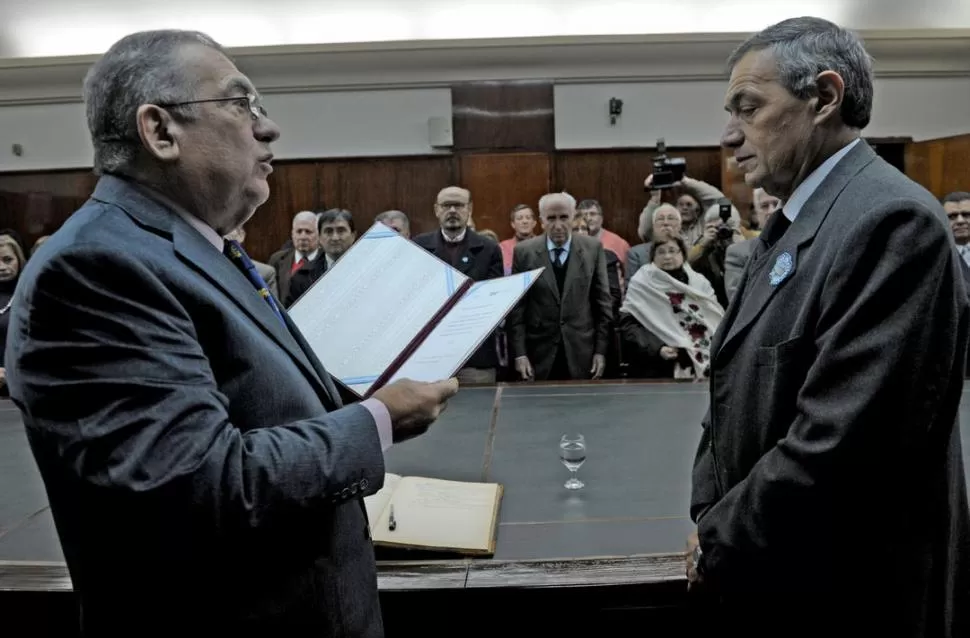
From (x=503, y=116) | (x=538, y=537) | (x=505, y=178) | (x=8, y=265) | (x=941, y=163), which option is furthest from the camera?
(x=505, y=178)

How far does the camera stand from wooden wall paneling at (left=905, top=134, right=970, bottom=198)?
712 centimetres

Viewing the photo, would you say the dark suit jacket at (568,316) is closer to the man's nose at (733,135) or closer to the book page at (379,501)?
the book page at (379,501)

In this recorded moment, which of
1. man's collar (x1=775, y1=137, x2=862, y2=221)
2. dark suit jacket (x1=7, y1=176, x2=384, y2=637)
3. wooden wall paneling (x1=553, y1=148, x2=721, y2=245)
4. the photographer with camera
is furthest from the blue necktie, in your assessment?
wooden wall paneling (x1=553, y1=148, x2=721, y2=245)

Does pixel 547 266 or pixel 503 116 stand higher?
pixel 503 116

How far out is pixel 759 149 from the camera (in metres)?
1.20

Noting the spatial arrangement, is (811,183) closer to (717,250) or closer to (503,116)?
(717,250)

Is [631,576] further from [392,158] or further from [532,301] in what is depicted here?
[392,158]

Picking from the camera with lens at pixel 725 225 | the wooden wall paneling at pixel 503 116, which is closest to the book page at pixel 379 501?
the camera with lens at pixel 725 225

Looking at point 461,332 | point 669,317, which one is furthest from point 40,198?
point 461,332

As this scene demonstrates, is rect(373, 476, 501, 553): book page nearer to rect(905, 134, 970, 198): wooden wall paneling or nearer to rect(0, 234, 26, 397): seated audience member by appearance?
rect(0, 234, 26, 397): seated audience member

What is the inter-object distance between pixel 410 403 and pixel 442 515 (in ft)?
1.97

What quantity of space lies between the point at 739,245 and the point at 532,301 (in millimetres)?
1150

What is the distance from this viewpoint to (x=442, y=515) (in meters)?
1.55

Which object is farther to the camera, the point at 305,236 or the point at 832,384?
the point at 305,236
